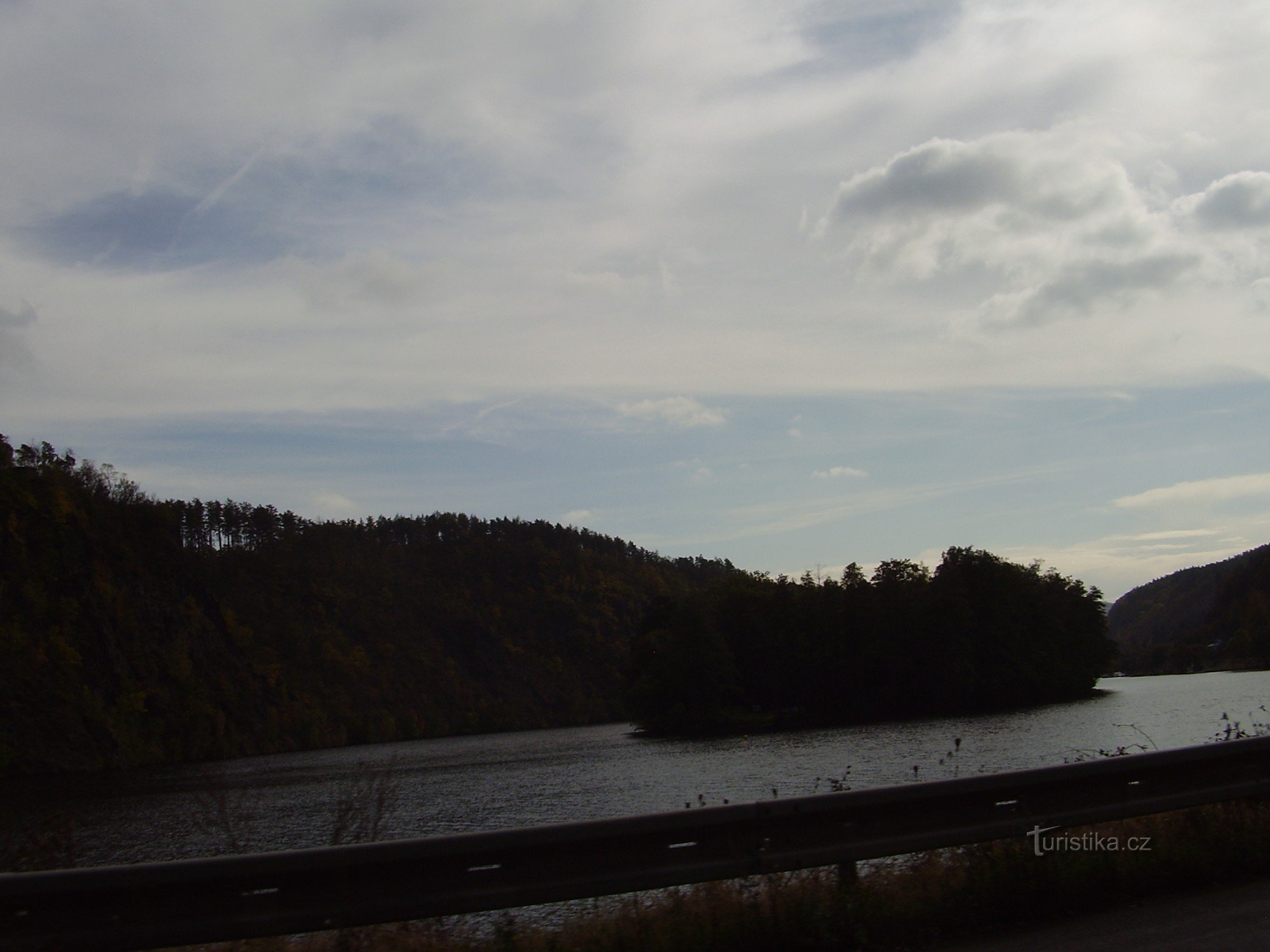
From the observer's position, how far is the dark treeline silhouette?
3383 inches

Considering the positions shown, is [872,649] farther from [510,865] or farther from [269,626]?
[269,626]

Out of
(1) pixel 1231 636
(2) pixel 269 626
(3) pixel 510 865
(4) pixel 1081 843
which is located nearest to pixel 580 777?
(4) pixel 1081 843

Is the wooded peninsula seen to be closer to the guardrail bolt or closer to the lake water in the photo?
the lake water

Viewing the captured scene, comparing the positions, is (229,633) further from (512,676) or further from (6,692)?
(512,676)

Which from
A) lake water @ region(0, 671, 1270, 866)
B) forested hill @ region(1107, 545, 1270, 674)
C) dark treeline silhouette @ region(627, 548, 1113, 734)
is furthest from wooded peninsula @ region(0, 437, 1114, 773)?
forested hill @ region(1107, 545, 1270, 674)

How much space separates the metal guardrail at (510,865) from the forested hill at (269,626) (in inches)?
3470

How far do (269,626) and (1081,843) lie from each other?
151m

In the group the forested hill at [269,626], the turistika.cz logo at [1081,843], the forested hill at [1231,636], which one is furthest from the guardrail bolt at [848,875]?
the forested hill at [1231,636]

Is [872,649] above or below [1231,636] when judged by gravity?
above

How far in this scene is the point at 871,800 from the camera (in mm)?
7145

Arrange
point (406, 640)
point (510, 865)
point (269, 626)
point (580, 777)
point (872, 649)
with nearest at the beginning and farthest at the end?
point (510, 865), point (580, 777), point (872, 649), point (269, 626), point (406, 640)

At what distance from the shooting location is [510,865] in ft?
20.4

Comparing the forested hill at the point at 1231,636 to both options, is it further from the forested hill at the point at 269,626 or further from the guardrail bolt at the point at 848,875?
the guardrail bolt at the point at 848,875

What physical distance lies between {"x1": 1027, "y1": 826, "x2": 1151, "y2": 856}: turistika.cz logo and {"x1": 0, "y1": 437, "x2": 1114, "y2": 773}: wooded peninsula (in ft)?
257
